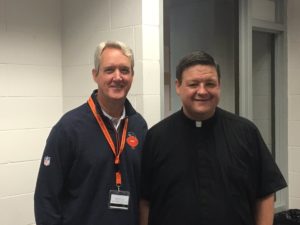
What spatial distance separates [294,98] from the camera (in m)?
3.74

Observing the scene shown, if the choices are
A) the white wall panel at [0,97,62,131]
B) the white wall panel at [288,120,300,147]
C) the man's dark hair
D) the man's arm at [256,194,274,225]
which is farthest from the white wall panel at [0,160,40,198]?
the white wall panel at [288,120,300,147]

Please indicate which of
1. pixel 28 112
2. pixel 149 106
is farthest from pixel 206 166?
pixel 28 112

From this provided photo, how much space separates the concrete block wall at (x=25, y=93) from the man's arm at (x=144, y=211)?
43.3 inches

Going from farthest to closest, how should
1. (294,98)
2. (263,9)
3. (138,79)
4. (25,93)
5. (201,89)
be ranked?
(294,98) < (263,9) < (25,93) < (138,79) < (201,89)

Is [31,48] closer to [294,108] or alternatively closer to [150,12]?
[150,12]

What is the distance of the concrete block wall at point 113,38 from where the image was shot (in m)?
2.46

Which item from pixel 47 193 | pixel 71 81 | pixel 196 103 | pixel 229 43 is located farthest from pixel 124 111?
pixel 229 43

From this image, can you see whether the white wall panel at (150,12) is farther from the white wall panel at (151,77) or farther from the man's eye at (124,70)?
the man's eye at (124,70)

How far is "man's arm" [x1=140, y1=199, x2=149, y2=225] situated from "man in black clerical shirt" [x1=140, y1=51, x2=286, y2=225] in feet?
0.12

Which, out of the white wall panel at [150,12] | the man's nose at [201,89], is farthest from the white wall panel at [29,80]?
the man's nose at [201,89]

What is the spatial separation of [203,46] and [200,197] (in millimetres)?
2365

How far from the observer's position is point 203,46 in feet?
12.8

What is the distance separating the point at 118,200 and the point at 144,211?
19cm

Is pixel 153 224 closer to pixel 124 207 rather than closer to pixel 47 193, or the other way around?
pixel 124 207
